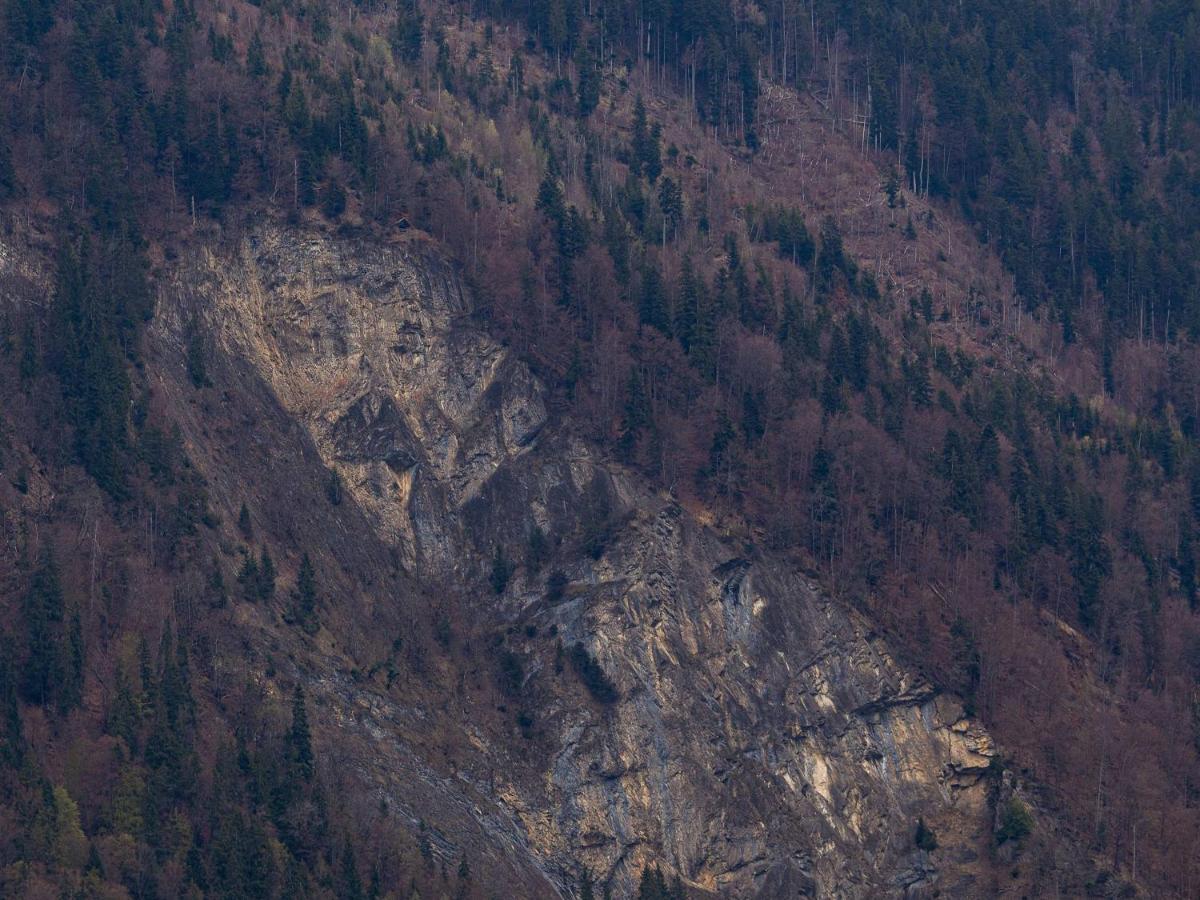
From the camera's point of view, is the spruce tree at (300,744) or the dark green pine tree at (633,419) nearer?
the spruce tree at (300,744)

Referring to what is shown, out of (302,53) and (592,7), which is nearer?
(302,53)

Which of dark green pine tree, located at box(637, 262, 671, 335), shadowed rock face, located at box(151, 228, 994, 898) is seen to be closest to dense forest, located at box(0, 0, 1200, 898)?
dark green pine tree, located at box(637, 262, 671, 335)

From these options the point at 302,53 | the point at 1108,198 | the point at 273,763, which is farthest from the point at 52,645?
the point at 1108,198

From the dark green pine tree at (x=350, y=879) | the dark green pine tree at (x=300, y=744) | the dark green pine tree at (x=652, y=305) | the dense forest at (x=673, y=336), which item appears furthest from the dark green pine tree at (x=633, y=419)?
the dark green pine tree at (x=350, y=879)

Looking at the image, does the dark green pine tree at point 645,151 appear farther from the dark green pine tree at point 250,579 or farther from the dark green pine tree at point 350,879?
the dark green pine tree at point 350,879

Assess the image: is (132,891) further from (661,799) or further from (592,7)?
(592,7)

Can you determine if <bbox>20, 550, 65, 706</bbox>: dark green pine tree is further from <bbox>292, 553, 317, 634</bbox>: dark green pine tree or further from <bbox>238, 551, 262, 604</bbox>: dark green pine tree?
<bbox>292, 553, 317, 634</bbox>: dark green pine tree
